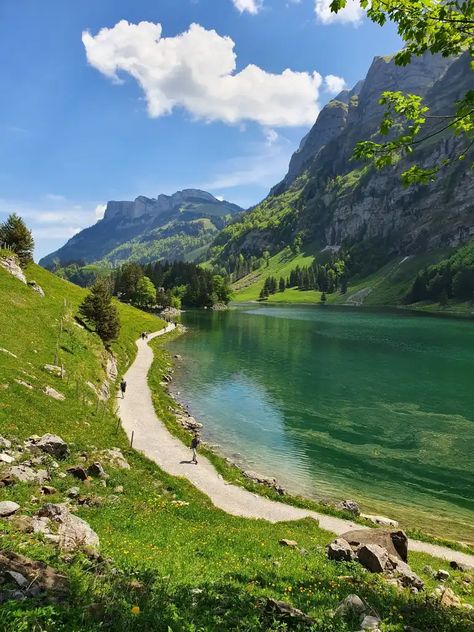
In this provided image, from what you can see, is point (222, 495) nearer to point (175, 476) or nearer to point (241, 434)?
point (175, 476)

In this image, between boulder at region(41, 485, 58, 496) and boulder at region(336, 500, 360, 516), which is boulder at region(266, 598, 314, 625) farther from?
boulder at region(336, 500, 360, 516)

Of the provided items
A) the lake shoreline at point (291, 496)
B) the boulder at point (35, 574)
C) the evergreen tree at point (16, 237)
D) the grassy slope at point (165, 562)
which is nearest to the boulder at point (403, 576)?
the grassy slope at point (165, 562)

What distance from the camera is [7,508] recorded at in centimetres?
1559

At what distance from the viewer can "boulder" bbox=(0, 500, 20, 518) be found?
15.3 meters

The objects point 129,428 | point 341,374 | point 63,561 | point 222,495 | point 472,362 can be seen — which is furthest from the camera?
point 472,362

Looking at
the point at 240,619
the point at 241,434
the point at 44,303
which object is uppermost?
the point at 44,303

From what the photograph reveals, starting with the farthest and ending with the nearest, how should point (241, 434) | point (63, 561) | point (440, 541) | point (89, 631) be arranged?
point (241, 434), point (440, 541), point (63, 561), point (89, 631)

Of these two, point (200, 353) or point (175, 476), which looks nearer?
point (175, 476)

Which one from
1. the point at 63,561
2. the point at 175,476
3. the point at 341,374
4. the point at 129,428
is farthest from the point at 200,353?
the point at 63,561

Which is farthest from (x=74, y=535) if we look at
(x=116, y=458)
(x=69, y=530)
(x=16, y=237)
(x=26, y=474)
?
(x=16, y=237)

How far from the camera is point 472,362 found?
80.1 metres

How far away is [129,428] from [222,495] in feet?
44.8

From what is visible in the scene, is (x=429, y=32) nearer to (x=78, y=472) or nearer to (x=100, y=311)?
(x=78, y=472)

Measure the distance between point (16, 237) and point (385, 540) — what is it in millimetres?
72596
